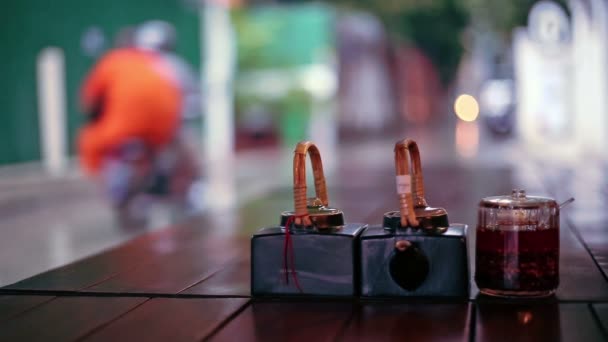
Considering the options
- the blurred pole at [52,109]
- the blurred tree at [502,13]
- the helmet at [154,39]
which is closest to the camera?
the helmet at [154,39]

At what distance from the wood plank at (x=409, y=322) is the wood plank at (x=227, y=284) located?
11.7 inches

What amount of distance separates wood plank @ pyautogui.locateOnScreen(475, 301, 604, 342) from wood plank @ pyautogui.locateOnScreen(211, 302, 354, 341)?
8.8 inches

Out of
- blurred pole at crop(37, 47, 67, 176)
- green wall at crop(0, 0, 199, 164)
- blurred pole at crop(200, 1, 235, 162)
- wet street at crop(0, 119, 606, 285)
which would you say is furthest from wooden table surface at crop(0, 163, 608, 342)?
blurred pole at crop(200, 1, 235, 162)

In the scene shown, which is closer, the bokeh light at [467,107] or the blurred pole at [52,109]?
the blurred pole at [52,109]

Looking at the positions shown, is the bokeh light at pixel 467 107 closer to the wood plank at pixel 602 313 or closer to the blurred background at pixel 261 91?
the blurred background at pixel 261 91

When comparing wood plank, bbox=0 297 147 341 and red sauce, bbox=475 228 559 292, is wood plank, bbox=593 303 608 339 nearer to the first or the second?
red sauce, bbox=475 228 559 292

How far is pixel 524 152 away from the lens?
9.07 m

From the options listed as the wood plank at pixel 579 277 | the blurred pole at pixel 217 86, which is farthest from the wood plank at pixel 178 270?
the blurred pole at pixel 217 86

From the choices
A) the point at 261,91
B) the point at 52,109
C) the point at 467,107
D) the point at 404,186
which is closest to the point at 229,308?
the point at 404,186

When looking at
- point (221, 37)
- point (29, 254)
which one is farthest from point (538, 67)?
point (29, 254)

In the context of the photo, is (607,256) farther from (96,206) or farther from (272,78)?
(272,78)

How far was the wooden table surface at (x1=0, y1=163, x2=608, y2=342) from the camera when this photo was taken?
4.36 ft

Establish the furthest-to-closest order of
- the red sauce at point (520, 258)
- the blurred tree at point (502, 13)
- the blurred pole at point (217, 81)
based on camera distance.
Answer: the blurred pole at point (217, 81) → the blurred tree at point (502, 13) → the red sauce at point (520, 258)

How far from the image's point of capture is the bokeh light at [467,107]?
22.8 m
